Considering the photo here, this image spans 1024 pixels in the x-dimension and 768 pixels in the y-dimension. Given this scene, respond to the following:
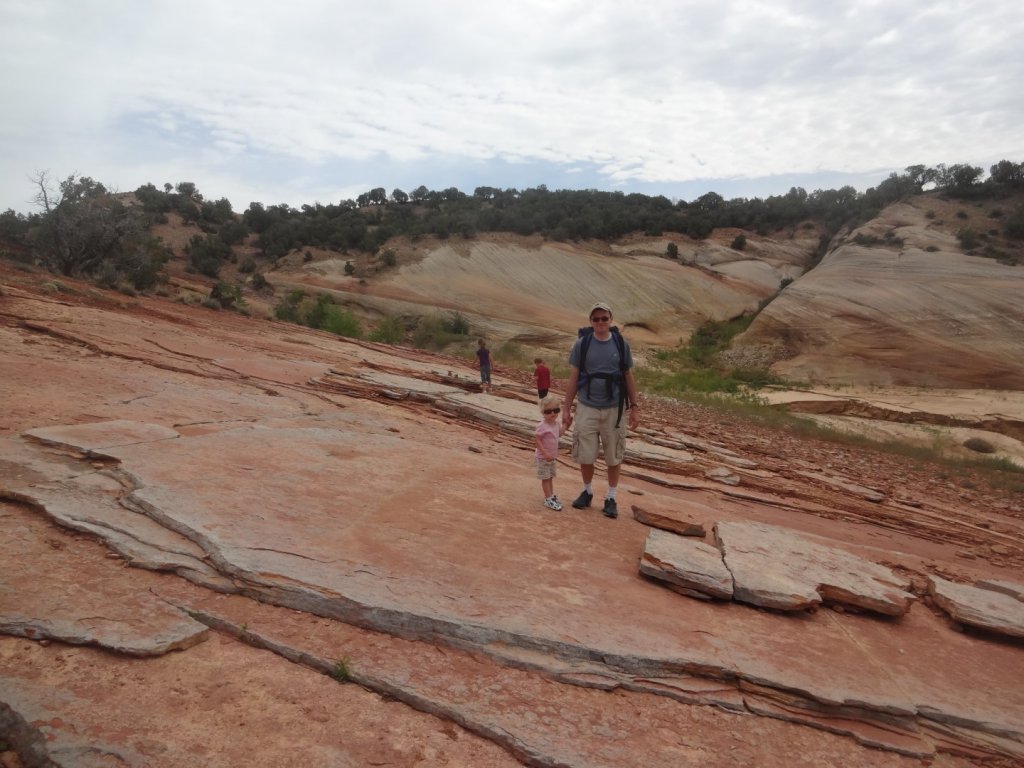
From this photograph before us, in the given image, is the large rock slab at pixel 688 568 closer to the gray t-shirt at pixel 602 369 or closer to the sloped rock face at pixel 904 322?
the gray t-shirt at pixel 602 369

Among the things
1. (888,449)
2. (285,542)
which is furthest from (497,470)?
(888,449)

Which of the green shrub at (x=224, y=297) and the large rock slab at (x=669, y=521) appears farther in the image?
the green shrub at (x=224, y=297)

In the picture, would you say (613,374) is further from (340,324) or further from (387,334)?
(387,334)

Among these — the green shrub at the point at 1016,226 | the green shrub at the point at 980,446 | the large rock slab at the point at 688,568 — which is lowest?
the green shrub at the point at 980,446

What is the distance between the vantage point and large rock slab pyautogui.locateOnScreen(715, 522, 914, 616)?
3918mm

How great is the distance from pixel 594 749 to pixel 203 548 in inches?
89.7

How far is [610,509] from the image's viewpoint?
518 centimetres

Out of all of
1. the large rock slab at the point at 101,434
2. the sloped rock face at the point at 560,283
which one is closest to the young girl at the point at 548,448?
the large rock slab at the point at 101,434

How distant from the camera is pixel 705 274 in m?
39.8

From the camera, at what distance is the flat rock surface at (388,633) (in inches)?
96.0

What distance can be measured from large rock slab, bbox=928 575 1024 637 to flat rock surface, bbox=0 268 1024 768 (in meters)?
0.12

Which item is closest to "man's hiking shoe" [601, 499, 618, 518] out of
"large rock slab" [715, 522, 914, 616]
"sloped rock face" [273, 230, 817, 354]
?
"large rock slab" [715, 522, 914, 616]

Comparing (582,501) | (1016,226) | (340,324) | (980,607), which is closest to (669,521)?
(582,501)

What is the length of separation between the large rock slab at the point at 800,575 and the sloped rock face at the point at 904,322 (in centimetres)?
2437
